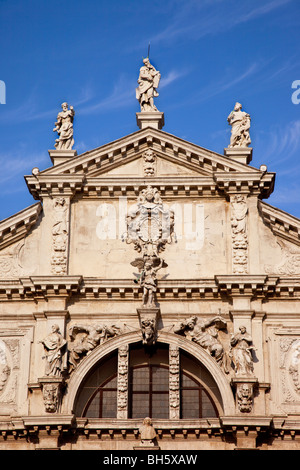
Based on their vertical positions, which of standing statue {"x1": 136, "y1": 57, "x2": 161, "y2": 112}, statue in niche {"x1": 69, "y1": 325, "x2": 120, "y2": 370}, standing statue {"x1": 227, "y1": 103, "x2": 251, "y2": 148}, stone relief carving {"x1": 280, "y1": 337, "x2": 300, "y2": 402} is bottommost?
stone relief carving {"x1": 280, "y1": 337, "x2": 300, "y2": 402}

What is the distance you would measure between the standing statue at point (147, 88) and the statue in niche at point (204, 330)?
23.8ft

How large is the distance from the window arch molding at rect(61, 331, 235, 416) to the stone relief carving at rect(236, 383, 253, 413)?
0.31 m

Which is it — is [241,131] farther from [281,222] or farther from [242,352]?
[242,352]

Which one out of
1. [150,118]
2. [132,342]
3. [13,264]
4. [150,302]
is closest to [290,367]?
[150,302]

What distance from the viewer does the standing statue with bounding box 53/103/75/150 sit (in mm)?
33719

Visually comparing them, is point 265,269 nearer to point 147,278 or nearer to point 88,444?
point 147,278

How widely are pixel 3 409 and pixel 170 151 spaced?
918 centimetres

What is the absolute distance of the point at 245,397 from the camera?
97.9ft

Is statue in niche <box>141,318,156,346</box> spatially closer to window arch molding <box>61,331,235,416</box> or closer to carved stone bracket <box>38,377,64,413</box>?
window arch molding <box>61,331,235,416</box>

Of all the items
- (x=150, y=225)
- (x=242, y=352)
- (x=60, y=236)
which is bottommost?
(x=242, y=352)

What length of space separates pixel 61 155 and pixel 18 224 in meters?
2.55

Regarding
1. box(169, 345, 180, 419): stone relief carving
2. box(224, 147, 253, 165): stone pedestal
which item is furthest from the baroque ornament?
box(169, 345, 180, 419): stone relief carving

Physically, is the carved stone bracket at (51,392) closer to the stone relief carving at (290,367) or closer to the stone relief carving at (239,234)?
the stone relief carving at (239,234)

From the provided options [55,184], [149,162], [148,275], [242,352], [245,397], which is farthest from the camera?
[149,162]
